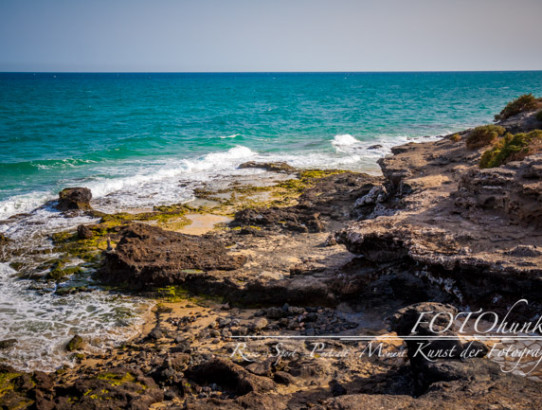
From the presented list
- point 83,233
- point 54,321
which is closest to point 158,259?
point 54,321

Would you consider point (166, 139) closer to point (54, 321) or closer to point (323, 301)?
point (54, 321)

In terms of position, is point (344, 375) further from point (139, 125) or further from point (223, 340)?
point (139, 125)

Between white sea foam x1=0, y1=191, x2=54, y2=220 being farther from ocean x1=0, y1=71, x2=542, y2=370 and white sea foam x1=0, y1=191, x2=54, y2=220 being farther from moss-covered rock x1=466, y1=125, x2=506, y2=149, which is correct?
moss-covered rock x1=466, y1=125, x2=506, y2=149

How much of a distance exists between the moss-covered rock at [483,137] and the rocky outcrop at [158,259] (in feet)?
39.0

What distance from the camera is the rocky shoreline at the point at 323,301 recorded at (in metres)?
6.49

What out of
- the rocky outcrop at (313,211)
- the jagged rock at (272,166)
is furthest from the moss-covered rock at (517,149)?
the jagged rock at (272,166)

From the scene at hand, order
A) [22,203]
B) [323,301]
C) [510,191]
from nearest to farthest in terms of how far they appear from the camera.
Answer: [510,191], [323,301], [22,203]

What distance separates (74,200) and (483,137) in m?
18.9

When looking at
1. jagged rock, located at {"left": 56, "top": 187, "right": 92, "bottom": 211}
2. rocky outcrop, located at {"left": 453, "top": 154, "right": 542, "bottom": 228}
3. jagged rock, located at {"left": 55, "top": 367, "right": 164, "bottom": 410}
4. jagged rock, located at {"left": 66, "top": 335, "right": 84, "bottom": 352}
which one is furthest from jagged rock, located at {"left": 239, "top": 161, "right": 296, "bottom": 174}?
jagged rock, located at {"left": 55, "top": 367, "right": 164, "bottom": 410}

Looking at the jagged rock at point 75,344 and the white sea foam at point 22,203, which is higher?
the white sea foam at point 22,203

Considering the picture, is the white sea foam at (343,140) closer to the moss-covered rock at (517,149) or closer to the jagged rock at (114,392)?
the moss-covered rock at (517,149)

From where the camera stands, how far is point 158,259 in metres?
12.6

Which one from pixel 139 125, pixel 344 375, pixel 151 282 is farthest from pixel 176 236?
pixel 139 125

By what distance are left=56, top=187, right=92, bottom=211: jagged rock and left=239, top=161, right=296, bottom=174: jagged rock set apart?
35.7 ft
